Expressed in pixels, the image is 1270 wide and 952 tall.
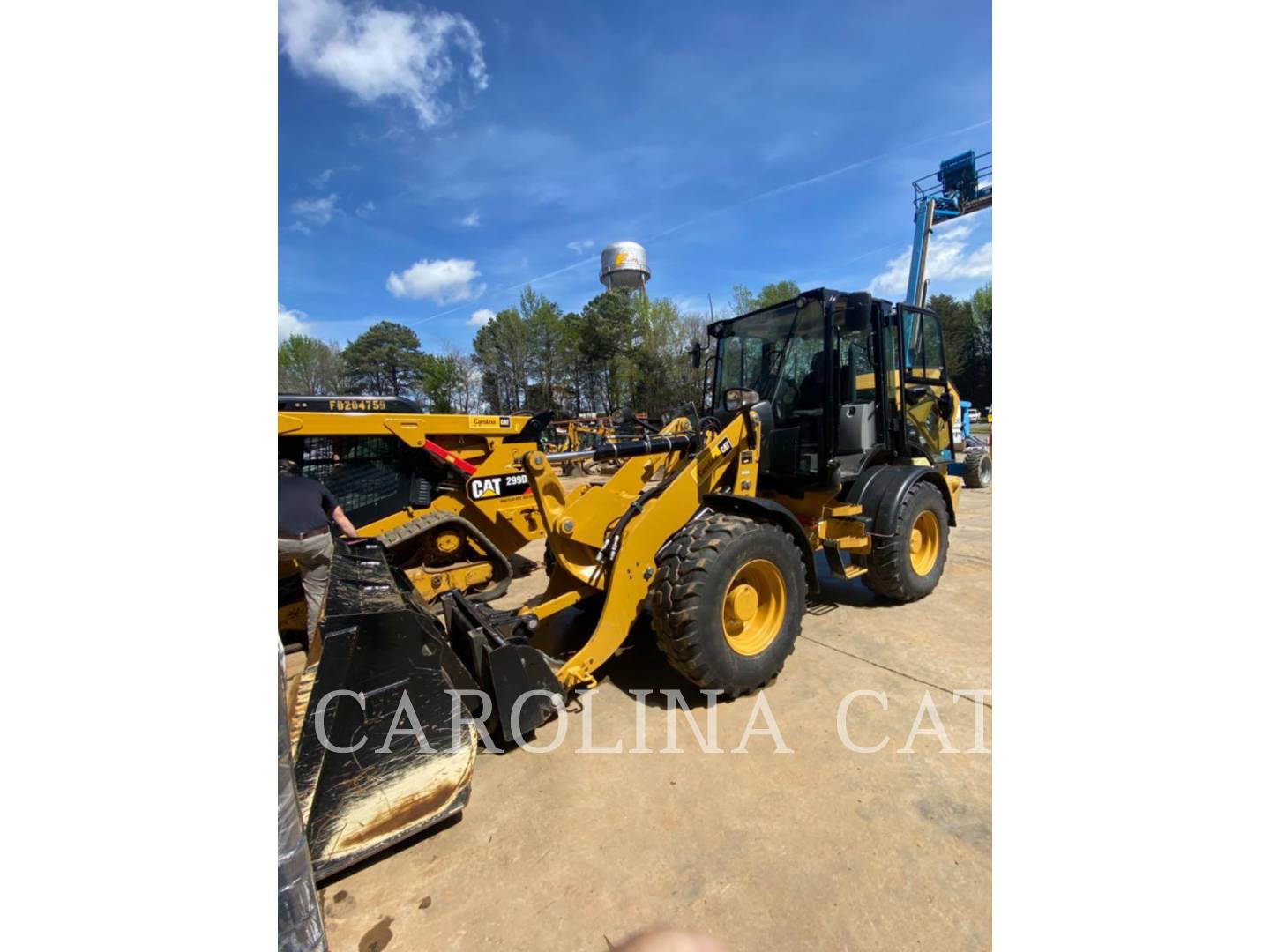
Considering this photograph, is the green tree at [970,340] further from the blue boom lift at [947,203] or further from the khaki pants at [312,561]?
the khaki pants at [312,561]

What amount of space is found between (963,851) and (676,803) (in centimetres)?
109

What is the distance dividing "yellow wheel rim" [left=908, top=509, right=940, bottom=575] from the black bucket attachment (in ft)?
11.4

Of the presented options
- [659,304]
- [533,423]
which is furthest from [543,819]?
[659,304]

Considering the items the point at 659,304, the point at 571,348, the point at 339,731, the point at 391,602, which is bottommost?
the point at 339,731

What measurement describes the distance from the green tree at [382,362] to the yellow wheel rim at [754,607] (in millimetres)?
38018

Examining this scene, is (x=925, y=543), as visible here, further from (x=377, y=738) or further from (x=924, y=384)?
(x=377, y=738)

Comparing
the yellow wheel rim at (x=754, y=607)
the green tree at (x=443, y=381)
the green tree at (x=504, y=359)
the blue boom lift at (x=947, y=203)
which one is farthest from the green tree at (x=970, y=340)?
the yellow wheel rim at (x=754, y=607)

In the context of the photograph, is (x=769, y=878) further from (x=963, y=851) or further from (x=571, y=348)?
(x=571, y=348)

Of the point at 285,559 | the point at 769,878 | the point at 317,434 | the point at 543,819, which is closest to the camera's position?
the point at 769,878

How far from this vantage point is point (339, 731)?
208 cm

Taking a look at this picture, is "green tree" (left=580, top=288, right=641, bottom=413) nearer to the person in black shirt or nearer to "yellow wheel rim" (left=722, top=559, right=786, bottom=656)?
the person in black shirt

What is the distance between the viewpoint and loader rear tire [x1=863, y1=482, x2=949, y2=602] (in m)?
4.21

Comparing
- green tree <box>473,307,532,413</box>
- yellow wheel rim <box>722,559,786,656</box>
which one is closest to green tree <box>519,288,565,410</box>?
green tree <box>473,307,532,413</box>

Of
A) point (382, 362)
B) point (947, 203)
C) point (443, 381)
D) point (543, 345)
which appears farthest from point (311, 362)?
point (947, 203)
